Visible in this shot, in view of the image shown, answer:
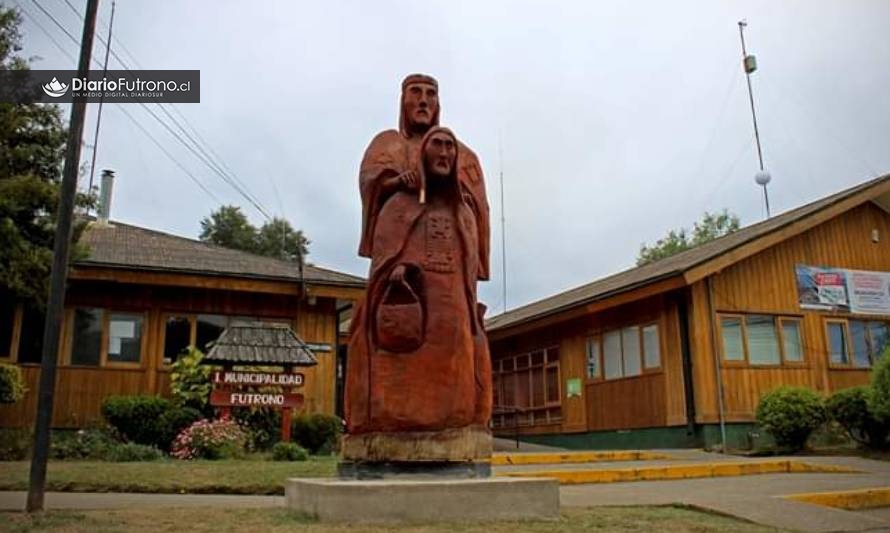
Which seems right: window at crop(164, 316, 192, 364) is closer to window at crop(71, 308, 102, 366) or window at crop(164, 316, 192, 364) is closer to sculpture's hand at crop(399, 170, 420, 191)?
window at crop(71, 308, 102, 366)

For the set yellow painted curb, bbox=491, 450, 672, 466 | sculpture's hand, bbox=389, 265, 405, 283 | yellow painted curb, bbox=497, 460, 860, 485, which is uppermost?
sculpture's hand, bbox=389, 265, 405, 283

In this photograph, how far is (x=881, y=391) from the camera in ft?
49.0

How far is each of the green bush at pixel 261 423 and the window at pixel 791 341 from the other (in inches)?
459

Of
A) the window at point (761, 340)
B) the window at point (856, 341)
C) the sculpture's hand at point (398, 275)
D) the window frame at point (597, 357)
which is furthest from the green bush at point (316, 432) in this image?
the window at point (856, 341)

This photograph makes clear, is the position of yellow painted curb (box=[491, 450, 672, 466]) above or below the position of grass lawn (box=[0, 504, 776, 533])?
above

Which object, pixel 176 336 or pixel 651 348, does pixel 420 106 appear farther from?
pixel 651 348

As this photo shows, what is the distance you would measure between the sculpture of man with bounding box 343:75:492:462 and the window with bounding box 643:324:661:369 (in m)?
12.9

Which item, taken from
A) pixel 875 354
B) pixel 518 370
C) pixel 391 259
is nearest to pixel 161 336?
pixel 518 370

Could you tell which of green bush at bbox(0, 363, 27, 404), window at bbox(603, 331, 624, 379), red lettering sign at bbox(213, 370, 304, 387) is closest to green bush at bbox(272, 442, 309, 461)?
red lettering sign at bbox(213, 370, 304, 387)

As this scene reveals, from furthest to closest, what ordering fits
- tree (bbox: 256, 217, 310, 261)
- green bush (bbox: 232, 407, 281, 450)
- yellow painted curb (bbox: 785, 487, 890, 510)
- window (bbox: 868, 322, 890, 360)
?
tree (bbox: 256, 217, 310, 261), window (bbox: 868, 322, 890, 360), green bush (bbox: 232, 407, 281, 450), yellow painted curb (bbox: 785, 487, 890, 510)

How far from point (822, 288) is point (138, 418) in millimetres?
16097

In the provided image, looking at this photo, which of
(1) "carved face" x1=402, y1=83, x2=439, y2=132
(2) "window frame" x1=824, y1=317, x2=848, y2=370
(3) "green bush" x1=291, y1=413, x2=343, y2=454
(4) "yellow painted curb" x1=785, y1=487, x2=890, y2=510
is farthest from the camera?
(2) "window frame" x1=824, y1=317, x2=848, y2=370

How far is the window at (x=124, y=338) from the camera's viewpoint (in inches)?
722

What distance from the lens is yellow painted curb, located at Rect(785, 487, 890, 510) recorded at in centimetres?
831
